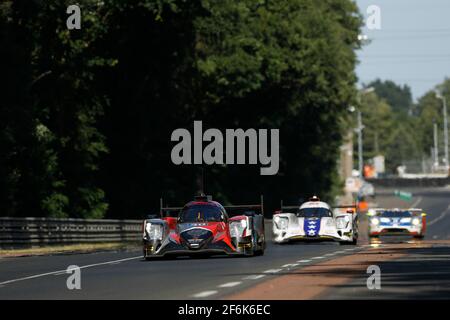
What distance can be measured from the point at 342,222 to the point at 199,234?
444 inches

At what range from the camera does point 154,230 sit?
31.2 metres

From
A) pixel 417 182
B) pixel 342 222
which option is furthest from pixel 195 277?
pixel 417 182

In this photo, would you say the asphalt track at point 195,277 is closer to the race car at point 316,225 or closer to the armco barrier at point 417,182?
the race car at point 316,225

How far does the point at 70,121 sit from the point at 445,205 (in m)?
75.2

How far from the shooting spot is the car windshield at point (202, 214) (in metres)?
31.2

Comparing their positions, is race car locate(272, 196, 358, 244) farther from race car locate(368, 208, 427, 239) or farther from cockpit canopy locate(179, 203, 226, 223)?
race car locate(368, 208, 427, 239)

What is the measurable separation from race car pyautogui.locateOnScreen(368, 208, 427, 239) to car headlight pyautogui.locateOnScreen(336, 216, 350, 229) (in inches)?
491

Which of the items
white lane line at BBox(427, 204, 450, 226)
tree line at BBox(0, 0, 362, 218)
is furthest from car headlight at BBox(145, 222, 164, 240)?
white lane line at BBox(427, 204, 450, 226)

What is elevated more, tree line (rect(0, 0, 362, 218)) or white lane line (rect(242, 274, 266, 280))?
tree line (rect(0, 0, 362, 218))

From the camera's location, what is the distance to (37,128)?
2094 inches

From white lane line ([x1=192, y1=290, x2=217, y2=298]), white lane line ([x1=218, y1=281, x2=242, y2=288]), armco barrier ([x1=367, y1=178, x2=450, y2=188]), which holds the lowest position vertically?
white lane line ([x1=192, y1=290, x2=217, y2=298])

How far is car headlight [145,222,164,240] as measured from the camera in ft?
102

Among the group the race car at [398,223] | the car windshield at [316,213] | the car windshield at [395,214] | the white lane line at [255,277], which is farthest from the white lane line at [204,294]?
the car windshield at [395,214]
